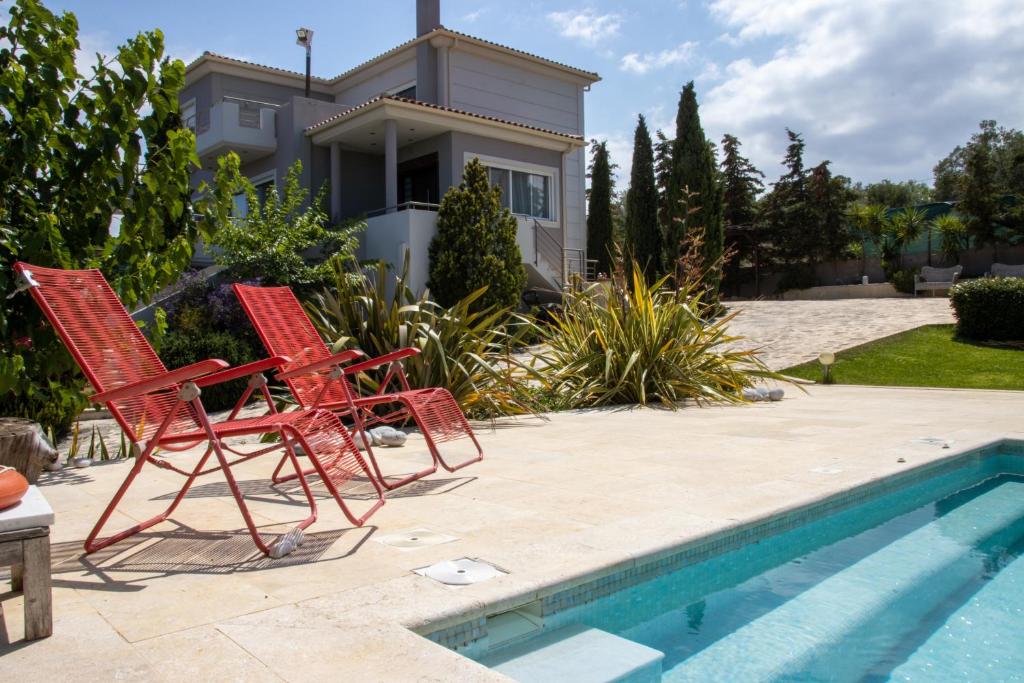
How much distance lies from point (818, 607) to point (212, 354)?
10.2 meters

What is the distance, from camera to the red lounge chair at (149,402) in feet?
9.68

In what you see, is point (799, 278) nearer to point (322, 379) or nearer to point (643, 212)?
point (643, 212)

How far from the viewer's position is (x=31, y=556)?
2082mm

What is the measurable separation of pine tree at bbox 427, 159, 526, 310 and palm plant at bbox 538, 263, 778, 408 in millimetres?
5622

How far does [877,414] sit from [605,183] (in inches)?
809

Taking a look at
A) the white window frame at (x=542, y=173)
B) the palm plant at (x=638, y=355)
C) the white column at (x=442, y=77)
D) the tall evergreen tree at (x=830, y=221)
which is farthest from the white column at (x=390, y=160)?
the tall evergreen tree at (x=830, y=221)

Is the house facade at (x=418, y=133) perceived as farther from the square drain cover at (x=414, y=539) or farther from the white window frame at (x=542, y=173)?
the square drain cover at (x=414, y=539)

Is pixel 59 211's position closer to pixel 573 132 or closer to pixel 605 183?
pixel 573 132

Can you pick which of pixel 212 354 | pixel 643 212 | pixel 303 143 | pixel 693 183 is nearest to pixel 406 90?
pixel 303 143

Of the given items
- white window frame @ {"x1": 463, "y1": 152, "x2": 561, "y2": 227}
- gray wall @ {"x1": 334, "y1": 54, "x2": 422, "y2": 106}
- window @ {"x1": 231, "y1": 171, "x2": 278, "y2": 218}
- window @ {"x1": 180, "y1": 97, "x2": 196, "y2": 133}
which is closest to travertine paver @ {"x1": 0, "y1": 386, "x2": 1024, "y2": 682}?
white window frame @ {"x1": 463, "y1": 152, "x2": 561, "y2": 227}

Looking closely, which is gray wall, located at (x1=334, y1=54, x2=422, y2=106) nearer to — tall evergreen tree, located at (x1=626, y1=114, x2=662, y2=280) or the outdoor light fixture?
tall evergreen tree, located at (x1=626, y1=114, x2=662, y2=280)

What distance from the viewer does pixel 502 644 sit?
2.45 meters

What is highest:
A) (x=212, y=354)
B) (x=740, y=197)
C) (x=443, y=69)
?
(x=443, y=69)

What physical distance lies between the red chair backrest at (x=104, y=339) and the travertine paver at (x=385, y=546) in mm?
509
